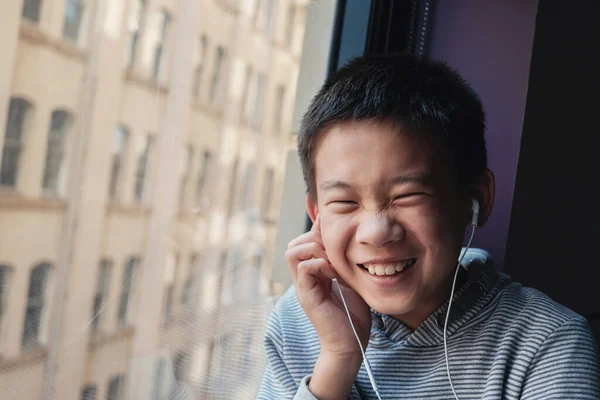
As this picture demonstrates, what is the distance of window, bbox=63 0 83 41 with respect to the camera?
2.83ft

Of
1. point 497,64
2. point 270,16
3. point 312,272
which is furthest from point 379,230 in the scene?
point 497,64

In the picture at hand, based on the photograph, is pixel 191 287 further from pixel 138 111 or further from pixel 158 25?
pixel 158 25

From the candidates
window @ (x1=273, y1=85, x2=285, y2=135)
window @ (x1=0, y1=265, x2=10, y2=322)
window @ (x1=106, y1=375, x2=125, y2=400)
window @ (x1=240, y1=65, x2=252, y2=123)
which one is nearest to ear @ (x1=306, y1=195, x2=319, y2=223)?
window @ (x1=240, y1=65, x2=252, y2=123)

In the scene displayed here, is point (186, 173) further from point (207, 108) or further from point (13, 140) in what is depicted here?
point (13, 140)

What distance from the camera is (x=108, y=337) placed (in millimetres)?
942

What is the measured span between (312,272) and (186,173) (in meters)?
0.27

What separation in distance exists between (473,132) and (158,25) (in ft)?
1.79

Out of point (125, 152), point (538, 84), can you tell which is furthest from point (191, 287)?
point (538, 84)

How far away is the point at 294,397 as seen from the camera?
1.10 meters

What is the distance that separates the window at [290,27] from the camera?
57.3 inches

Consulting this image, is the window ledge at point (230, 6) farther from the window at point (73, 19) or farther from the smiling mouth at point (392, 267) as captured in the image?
the smiling mouth at point (392, 267)

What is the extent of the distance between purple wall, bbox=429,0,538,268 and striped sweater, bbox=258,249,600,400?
1.61ft

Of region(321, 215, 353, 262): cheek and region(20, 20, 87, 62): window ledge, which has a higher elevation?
region(20, 20, 87, 62): window ledge

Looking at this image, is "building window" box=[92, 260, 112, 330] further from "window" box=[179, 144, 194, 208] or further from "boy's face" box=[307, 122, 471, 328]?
"boy's face" box=[307, 122, 471, 328]
